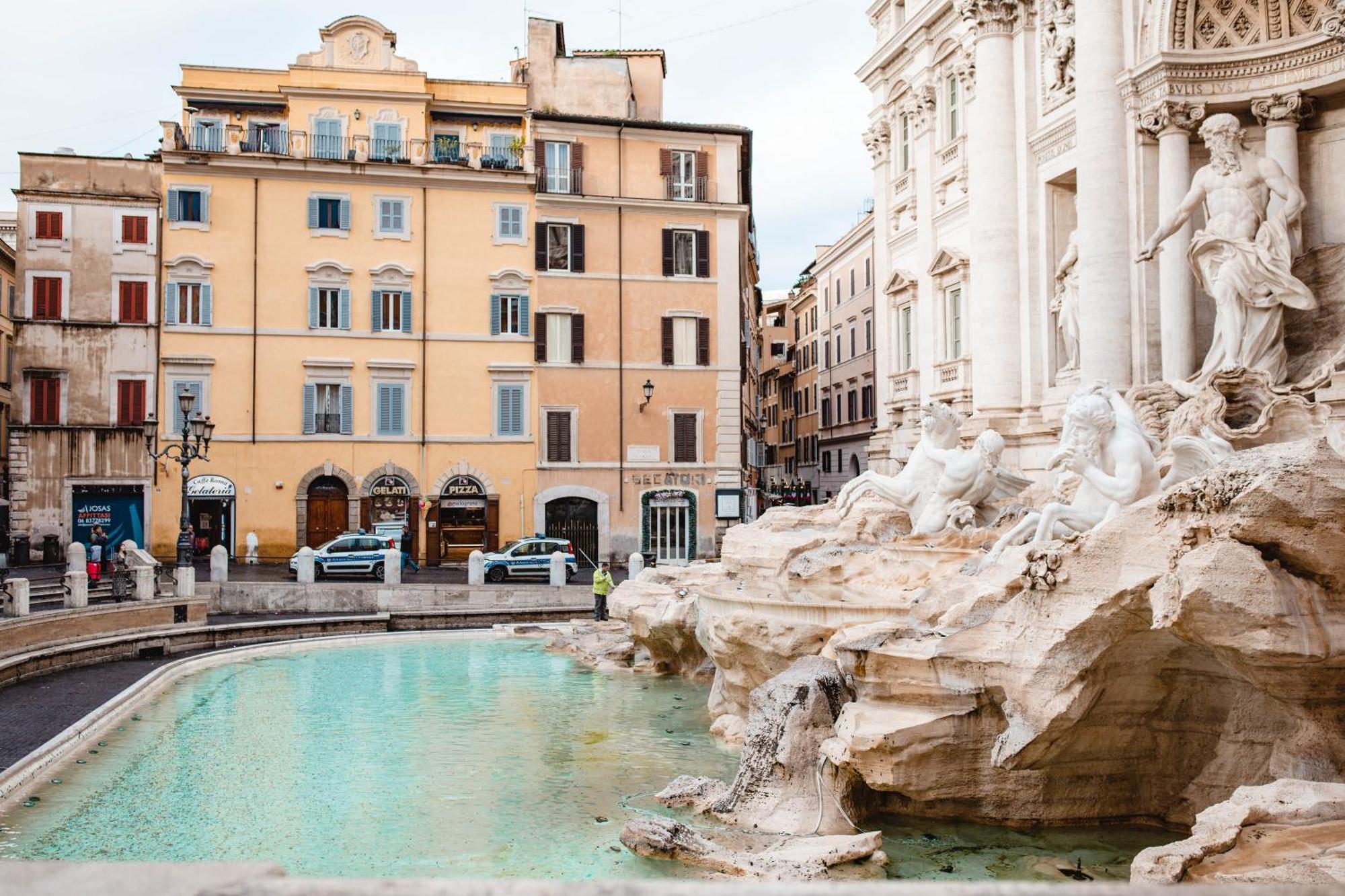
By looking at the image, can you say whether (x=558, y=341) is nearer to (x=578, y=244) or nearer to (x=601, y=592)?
(x=578, y=244)

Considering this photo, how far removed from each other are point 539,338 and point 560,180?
474cm

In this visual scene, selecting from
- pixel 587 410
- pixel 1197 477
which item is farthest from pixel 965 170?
pixel 1197 477

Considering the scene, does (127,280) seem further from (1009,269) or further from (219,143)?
(1009,269)

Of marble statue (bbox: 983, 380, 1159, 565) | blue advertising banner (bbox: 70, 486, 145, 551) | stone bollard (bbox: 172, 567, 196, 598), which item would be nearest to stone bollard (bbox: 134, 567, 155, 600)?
stone bollard (bbox: 172, 567, 196, 598)

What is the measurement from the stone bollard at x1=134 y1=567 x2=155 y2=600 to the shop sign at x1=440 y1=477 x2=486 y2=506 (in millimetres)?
13170

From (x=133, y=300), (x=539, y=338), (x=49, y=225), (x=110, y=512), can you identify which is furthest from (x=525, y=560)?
(x=49, y=225)

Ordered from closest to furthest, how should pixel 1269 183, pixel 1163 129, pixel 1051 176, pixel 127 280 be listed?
pixel 1269 183, pixel 1163 129, pixel 1051 176, pixel 127 280

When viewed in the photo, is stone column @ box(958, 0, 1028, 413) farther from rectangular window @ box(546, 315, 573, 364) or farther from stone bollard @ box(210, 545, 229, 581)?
stone bollard @ box(210, 545, 229, 581)

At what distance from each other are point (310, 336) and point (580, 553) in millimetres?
9831

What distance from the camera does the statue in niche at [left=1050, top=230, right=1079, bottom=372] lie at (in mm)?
18047

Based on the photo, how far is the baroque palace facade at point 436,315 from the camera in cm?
3173

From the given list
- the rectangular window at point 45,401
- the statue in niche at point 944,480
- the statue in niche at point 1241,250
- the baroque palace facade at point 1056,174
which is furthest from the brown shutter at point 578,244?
the statue in niche at point 944,480

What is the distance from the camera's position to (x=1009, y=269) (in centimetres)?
2003

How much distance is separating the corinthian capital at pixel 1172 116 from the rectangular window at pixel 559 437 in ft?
64.5
